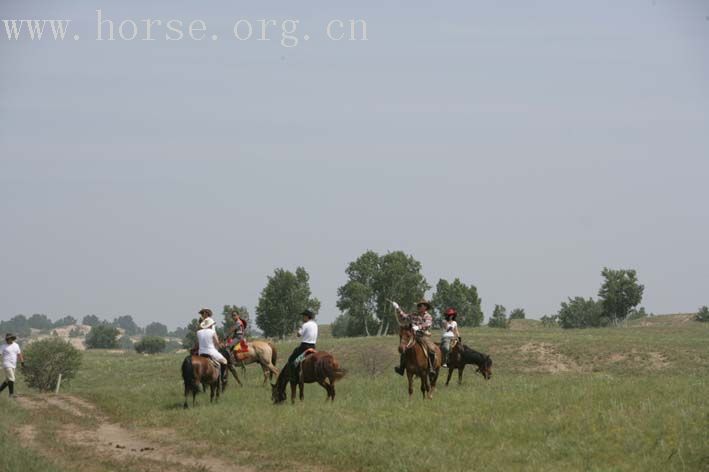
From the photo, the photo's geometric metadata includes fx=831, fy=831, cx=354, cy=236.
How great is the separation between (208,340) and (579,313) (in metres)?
116

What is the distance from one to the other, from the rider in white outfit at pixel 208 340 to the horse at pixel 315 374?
229 cm

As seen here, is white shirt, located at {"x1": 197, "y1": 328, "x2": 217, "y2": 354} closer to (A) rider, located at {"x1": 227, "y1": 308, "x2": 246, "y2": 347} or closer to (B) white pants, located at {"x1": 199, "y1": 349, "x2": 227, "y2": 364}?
(B) white pants, located at {"x1": 199, "y1": 349, "x2": 227, "y2": 364}

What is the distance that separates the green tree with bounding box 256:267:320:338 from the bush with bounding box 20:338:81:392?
45947 mm

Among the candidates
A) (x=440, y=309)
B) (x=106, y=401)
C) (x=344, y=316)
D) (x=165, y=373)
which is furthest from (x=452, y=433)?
(x=344, y=316)

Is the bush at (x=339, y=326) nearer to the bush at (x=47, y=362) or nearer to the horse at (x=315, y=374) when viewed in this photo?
the bush at (x=47, y=362)

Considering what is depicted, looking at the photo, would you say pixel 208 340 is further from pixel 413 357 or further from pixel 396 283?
pixel 396 283

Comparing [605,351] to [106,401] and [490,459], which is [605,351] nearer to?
[106,401]

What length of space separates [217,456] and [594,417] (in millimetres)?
7742

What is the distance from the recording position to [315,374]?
933 inches

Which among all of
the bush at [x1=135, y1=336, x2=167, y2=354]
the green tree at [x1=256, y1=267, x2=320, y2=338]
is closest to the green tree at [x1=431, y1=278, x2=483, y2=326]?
the green tree at [x1=256, y1=267, x2=320, y2=338]

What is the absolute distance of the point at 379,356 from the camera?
188 ft

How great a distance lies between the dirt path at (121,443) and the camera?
16.3m

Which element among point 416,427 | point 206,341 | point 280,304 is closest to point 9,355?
point 206,341

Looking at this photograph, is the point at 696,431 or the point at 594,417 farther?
the point at 594,417
